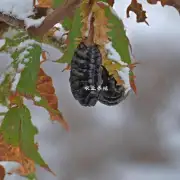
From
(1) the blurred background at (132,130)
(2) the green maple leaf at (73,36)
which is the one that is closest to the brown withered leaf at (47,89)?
(2) the green maple leaf at (73,36)

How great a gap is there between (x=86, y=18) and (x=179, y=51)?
122 centimetres

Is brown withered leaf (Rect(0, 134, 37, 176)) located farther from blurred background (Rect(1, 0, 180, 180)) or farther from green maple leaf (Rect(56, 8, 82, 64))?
blurred background (Rect(1, 0, 180, 180))

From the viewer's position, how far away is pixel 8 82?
1.19 ft

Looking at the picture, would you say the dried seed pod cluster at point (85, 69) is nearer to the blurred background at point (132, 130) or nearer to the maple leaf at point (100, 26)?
the maple leaf at point (100, 26)

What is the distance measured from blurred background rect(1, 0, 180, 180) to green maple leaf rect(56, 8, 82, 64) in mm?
943

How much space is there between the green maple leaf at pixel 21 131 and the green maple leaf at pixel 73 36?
0.06m

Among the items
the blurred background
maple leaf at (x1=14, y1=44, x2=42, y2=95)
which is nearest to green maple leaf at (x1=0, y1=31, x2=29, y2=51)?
maple leaf at (x1=14, y1=44, x2=42, y2=95)

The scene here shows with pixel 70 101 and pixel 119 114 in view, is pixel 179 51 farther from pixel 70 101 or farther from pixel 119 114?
pixel 70 101

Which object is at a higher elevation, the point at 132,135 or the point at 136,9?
the point at 136,9

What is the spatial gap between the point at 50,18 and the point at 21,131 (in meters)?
0.09

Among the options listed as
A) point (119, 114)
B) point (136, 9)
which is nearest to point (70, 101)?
point (119, 114)

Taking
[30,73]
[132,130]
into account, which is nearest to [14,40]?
[30,73]

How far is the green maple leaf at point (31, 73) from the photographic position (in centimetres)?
35

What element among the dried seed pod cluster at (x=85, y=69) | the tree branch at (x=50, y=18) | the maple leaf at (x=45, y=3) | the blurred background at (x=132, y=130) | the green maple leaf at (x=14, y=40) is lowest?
the blurred background at (x=132, y=130)
